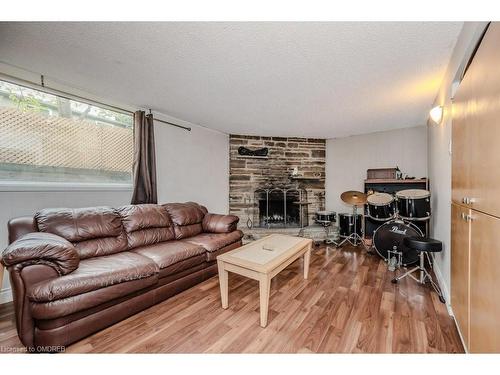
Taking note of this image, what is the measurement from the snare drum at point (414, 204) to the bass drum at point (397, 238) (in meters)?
0.13

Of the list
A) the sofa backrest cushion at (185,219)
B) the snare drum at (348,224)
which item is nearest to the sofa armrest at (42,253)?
the sofa backrest cushion at (185,219)

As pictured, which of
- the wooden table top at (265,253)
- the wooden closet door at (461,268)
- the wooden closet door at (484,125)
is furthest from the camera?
the wooden table top at (265,253)

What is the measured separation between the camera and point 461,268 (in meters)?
1.40

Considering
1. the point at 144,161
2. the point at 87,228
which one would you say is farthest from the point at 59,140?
the point at 87,228

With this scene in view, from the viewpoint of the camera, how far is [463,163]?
1.33m

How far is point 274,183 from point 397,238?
2.38 meters

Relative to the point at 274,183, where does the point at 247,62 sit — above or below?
above

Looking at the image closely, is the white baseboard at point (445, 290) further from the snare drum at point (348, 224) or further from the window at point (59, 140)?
the window at point (59, 140)

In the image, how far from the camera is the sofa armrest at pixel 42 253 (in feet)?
4.33

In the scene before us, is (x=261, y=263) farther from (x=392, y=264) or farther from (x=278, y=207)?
(x=278, y=207)

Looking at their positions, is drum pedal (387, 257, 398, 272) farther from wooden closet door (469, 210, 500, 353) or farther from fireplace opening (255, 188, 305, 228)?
fireplace opening (255, 188, 305, 228)
